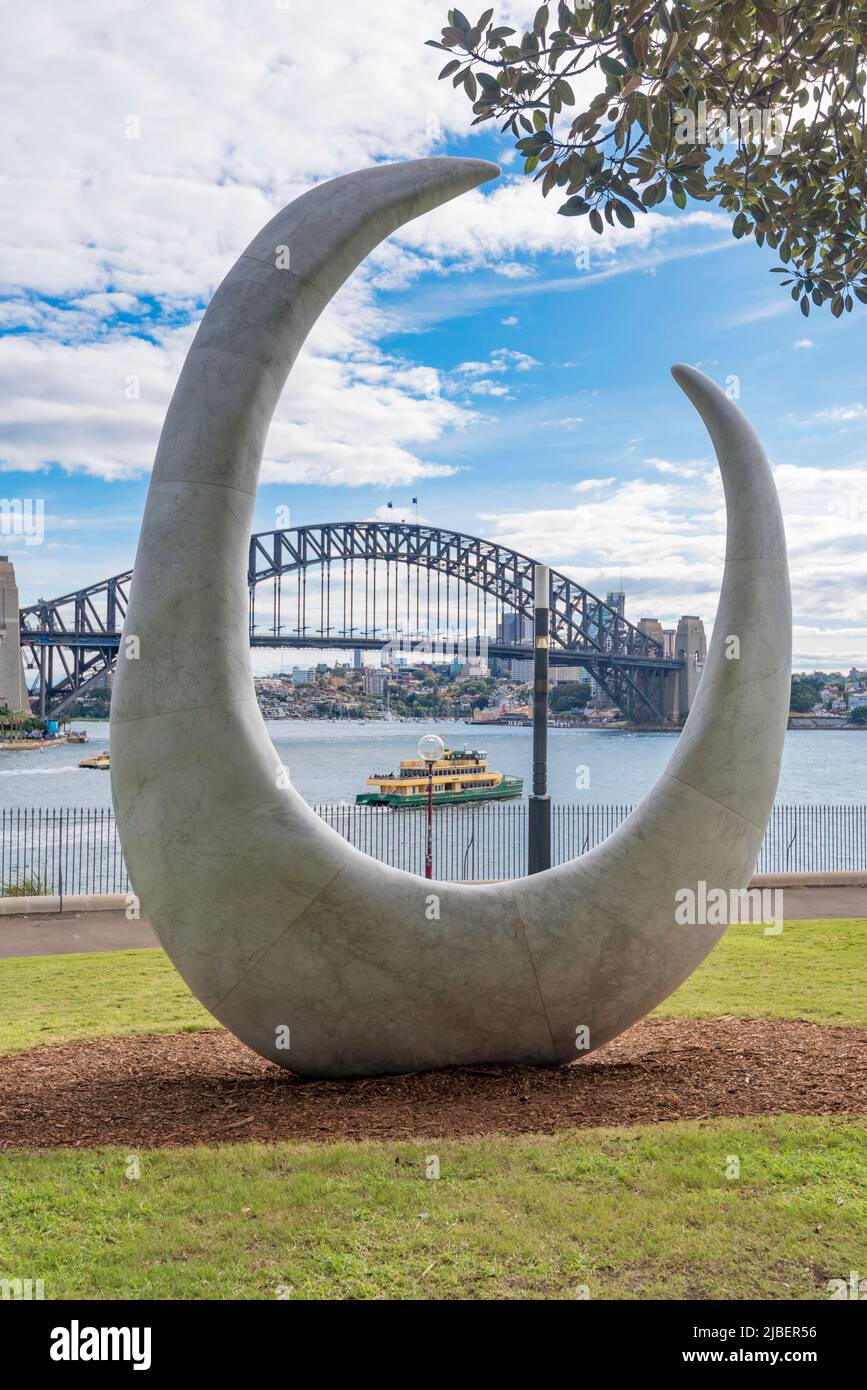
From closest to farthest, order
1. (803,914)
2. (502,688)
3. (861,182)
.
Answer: (861,182) → (803,914) → (502,688)

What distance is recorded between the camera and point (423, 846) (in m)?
29.2

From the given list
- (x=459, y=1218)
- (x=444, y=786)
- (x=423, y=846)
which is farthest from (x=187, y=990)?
(x=444, y=786)

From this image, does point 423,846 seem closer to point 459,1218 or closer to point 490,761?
point 459,1218

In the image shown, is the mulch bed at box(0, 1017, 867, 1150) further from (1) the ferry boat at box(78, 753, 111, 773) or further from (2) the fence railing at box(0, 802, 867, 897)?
(1) the ferry boat at box(78, 753, 111, 773)

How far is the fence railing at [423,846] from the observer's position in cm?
2423

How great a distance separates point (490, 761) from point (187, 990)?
61.3m

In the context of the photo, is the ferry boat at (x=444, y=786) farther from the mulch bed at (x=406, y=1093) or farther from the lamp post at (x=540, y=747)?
the mulch bed at (x=406, y=1093)

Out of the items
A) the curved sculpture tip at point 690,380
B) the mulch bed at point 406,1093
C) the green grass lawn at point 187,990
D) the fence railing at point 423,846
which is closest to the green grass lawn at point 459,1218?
the mulch bed at point 406,1093

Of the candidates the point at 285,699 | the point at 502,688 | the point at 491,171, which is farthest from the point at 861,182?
the point at 502,688

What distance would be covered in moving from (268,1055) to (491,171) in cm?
516

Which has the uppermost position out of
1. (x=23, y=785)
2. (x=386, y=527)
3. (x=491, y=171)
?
(x=386, y=527)

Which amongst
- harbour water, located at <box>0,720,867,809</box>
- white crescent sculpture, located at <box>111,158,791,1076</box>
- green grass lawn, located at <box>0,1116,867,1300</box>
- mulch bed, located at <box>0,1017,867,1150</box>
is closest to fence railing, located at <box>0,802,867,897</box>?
harbour water, located at <box>0,720,867,809</box>

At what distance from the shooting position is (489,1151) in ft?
14.3
